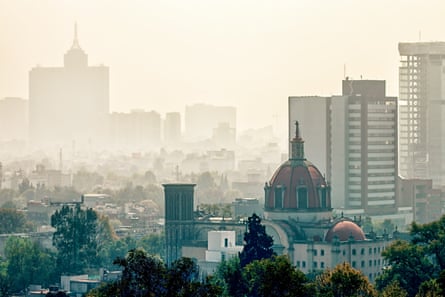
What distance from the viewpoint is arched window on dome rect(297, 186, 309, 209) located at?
446 ft

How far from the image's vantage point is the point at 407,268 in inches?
4188

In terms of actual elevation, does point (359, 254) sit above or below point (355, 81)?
below

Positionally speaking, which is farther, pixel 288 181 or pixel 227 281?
pixel 288 181

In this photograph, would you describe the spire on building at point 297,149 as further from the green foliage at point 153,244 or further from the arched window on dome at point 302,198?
the green foliage at point 153,244

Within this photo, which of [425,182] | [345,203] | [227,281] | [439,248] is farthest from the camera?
[425,182]

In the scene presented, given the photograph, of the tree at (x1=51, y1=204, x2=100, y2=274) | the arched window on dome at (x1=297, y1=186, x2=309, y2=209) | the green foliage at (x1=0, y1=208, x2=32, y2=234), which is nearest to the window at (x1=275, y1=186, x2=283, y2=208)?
the arched window on dome at (x1=297, y1=186, x2=309, y2=209)

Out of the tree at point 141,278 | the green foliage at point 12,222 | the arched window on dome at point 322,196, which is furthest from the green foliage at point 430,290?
Result: the green foliage at point 12,222

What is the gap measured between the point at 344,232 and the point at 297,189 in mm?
3957

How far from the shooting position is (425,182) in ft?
627

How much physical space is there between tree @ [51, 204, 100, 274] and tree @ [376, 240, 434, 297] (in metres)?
28.1

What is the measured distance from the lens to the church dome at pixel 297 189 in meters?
136

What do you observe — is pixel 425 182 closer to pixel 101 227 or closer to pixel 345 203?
pixel 345 203

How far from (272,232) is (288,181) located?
128 inches

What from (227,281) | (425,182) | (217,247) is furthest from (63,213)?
(425,182)
